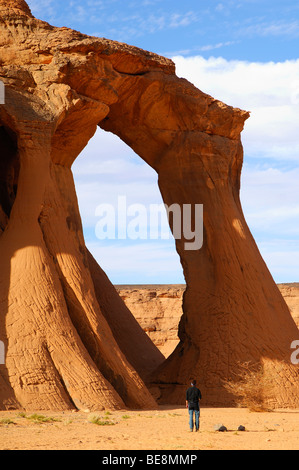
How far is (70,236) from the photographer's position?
14891 millimetres

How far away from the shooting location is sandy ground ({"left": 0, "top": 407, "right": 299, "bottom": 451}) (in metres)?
8.80

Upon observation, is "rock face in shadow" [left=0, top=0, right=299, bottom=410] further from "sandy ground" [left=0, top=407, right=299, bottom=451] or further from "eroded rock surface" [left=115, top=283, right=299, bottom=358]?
"eroded rock surface" [left=115, top=283, right=299, bottom=358]

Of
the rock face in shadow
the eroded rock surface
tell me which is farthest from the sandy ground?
the eroded rock surface

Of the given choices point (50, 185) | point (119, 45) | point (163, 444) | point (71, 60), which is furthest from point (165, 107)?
point (163, 444)

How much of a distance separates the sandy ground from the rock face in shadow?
1009 millimetres

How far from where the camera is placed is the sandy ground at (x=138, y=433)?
8797mm

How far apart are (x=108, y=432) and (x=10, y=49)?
28.4ft

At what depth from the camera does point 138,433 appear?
32.7ft

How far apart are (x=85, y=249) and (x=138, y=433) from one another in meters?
6.06
